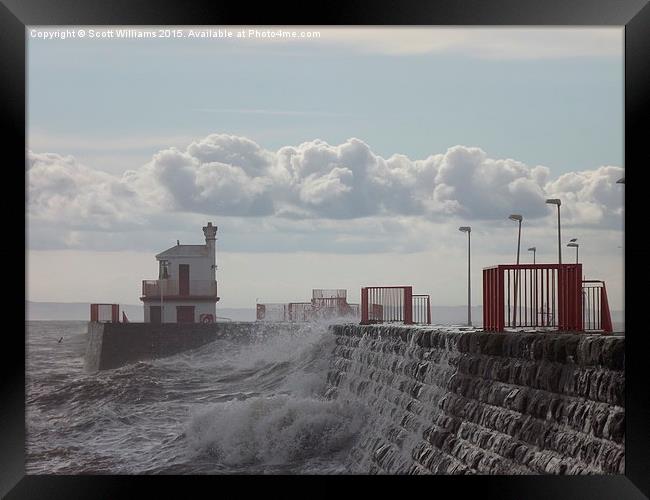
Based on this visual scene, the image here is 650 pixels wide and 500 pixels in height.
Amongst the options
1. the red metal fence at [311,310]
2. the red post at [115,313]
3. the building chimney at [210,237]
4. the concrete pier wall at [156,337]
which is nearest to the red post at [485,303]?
the red metal fence at [311,310]

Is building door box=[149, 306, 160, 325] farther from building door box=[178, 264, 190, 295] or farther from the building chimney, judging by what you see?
the building chimney

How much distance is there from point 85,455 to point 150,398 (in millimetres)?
6380

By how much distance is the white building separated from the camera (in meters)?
29.0

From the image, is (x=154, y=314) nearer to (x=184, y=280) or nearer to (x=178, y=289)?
(x=178, y=289)

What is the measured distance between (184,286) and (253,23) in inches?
859

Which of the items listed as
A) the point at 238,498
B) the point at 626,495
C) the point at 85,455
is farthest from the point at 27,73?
the point at 85,455

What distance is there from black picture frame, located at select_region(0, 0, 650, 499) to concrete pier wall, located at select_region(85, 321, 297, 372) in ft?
65.4

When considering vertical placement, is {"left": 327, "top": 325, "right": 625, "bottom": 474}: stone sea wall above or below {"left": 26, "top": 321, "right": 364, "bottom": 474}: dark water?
above

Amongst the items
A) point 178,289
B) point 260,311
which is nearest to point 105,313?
point 178,289

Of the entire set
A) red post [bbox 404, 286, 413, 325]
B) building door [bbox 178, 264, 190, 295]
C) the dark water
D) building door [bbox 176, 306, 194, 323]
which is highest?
building door [bbox 178, 264, 190, 295]

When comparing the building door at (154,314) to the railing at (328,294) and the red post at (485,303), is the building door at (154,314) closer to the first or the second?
the railing at (328,294)

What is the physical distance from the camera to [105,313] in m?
29.8

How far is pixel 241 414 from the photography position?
17062 mm

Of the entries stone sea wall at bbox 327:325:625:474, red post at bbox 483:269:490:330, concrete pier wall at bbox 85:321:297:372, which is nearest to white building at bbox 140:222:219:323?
concrete pier wall at bbox 85:321:297:372
